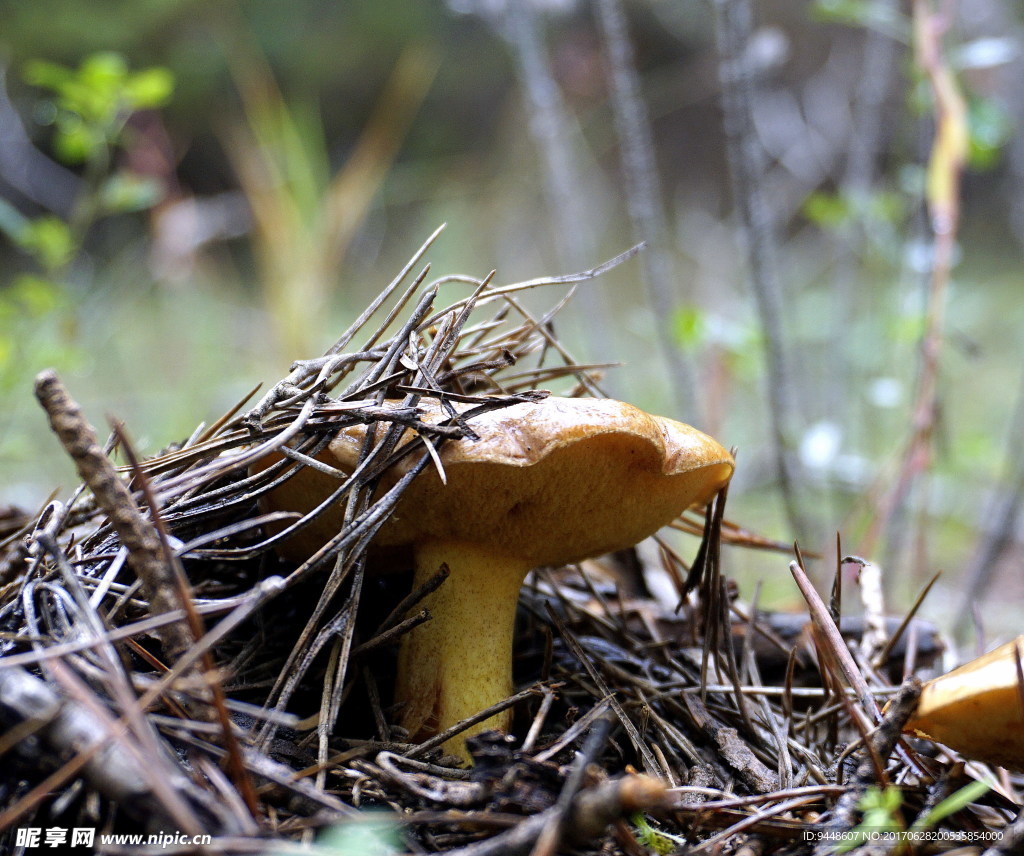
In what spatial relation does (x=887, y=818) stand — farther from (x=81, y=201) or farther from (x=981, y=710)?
(x=81, y=201)

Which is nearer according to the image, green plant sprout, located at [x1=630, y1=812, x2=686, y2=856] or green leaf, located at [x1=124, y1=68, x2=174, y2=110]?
green plant sprout, located at [x1=630, y1=812, x2=686, y2=856]

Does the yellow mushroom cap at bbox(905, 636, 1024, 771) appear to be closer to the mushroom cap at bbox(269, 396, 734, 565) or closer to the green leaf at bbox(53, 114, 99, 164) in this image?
the mushroom cap at bbox(269, 396, 734, 565)

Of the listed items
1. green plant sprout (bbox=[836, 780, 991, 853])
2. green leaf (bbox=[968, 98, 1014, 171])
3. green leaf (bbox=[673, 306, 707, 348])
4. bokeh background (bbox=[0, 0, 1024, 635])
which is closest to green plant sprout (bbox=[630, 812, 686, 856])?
green plant sprout (bbox=[836, 780, 991, 853])

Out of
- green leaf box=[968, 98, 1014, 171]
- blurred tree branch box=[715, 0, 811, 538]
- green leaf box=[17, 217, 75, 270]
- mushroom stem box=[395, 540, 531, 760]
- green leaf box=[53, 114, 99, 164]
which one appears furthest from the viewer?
green leaf box=[17, 217, 75, 270]

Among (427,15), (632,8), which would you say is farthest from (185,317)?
(632,8)

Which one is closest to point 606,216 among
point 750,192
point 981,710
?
point 750,192

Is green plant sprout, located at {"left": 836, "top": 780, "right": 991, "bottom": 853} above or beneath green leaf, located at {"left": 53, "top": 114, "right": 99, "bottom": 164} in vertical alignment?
beneath

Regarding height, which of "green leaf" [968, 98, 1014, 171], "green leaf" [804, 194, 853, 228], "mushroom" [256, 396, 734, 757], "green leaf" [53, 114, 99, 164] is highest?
"green leaf" [53, 114, 99, 164]
